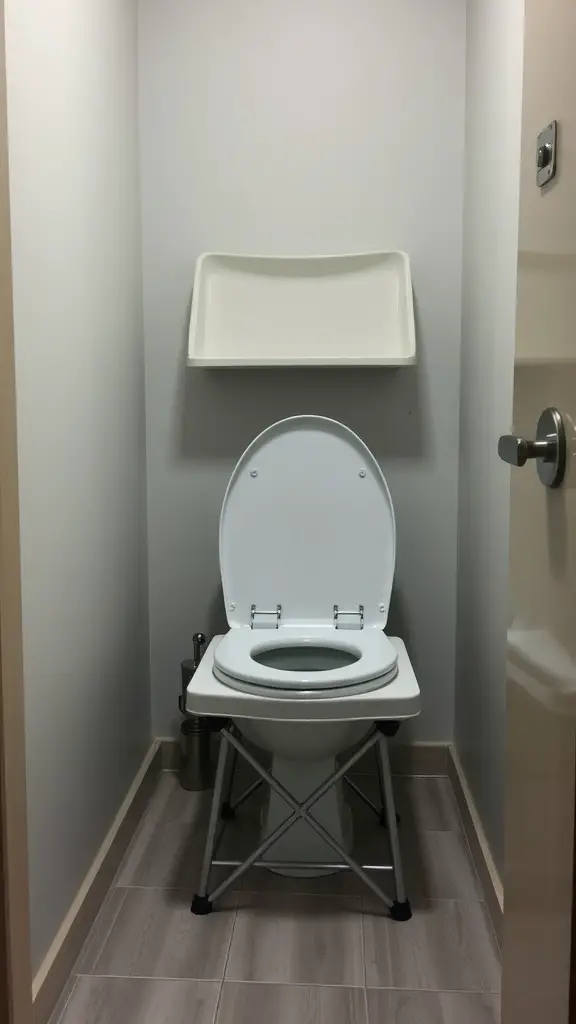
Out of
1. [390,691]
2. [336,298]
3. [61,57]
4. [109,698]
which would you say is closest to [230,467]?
[336,298]

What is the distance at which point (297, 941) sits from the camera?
5.26 feet

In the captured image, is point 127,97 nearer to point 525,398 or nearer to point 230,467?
point 230,467

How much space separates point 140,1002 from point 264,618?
2.59 feet

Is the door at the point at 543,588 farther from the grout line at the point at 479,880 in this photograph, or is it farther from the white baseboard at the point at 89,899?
the white baseboard at the point at 89,899

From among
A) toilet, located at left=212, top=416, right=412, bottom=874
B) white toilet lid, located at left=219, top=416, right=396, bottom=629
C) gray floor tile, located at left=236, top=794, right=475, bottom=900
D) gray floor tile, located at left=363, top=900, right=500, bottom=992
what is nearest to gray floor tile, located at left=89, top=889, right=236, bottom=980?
gray floor tile, located at left=236, top=794, right=475, bottom=900

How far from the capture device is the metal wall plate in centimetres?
79

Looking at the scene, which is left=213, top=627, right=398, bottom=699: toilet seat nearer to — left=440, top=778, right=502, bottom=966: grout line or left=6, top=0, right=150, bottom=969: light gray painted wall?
left=6, top=0, right=150, bottom=969: light gray painted wall

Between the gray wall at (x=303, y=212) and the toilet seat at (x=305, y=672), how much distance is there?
0.40 meters

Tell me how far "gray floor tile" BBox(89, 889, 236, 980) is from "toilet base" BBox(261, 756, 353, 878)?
0.49 ft

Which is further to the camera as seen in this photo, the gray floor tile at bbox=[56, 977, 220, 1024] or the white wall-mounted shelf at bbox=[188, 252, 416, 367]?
the white wall-mounted shelf at bbox=[188, 252, 416, 367]

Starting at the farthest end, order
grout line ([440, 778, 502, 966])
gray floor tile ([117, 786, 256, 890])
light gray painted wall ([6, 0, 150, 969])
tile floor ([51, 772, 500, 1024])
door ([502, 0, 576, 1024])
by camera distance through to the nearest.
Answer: gray floor tile ([117, 786, 256, 890]), grout line ([440, 778, 502, 966]), tile floor ([51, 772, 500, 1024]), light gray painted wall ([6, 0, 150, 969]), door ([502, 0, 576, 1024])

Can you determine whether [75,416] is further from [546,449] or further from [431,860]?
[431,860]

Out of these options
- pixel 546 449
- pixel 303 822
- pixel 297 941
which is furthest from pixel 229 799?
pixel 546 449

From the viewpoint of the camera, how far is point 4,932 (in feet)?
3.64
